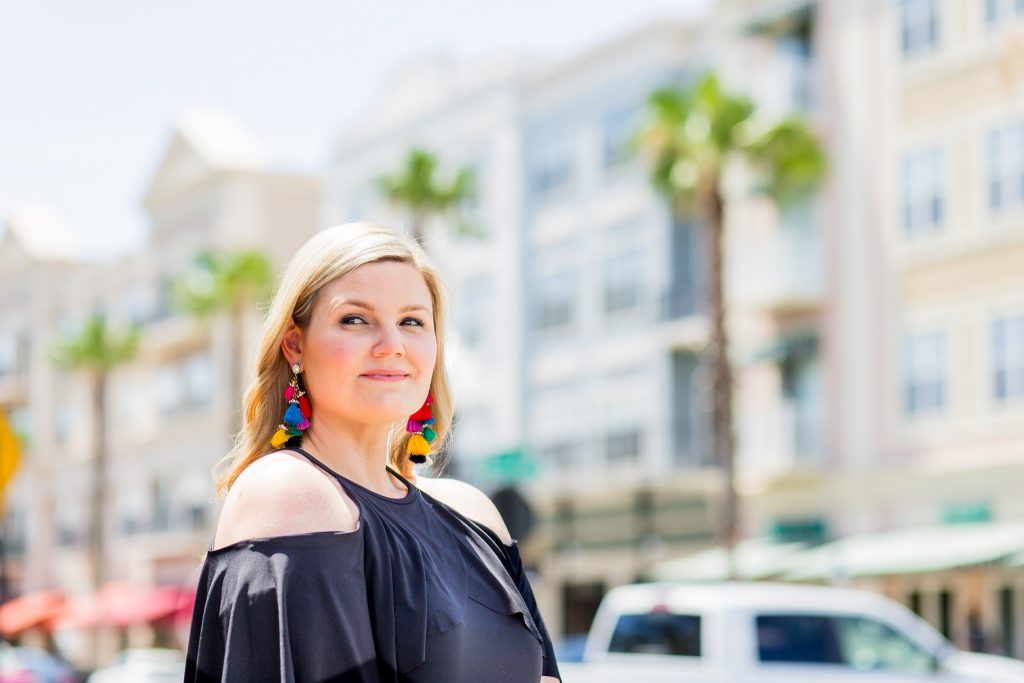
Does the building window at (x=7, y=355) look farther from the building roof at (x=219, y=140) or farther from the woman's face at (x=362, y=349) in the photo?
the woman's face at (x=362, y=349)

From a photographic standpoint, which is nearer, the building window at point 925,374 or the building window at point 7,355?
the building window at point 925,374

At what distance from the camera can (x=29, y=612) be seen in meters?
55.9

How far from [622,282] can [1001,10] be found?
1109 cm

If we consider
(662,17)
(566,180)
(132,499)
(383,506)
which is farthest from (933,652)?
(132,499)

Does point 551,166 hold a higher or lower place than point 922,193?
higher

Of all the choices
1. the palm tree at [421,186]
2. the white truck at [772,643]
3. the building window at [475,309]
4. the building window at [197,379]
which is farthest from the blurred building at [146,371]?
the white truck at [772,643]

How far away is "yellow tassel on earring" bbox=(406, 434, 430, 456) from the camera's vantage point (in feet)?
10.9

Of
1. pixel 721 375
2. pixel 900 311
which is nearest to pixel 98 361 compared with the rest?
pixel 721 375

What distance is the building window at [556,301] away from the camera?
130 ft

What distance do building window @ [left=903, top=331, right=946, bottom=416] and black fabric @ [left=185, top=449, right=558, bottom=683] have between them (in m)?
27.9

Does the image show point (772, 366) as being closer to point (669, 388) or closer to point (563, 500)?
point (669, 388)

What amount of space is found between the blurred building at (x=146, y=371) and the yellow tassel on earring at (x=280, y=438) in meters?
43.4

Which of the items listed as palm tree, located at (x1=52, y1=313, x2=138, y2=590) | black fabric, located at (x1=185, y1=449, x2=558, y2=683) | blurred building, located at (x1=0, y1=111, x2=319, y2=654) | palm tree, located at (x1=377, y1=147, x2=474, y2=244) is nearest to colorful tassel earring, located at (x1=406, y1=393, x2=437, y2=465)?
black fabric, located at (x1=185, y1=449, x2=558, y2=683)

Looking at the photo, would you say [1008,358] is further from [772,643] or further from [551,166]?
[772,643]
